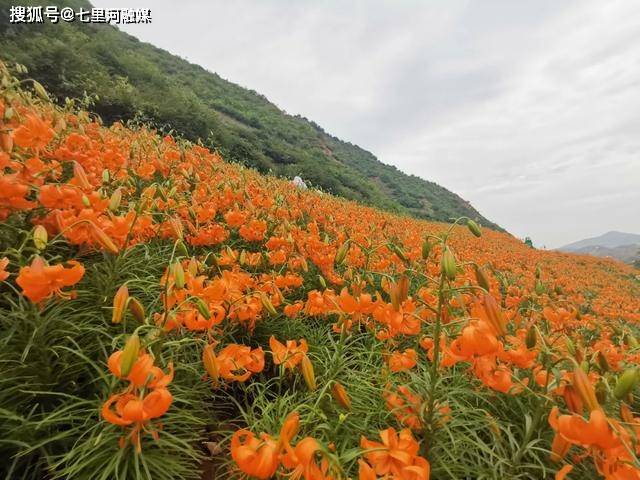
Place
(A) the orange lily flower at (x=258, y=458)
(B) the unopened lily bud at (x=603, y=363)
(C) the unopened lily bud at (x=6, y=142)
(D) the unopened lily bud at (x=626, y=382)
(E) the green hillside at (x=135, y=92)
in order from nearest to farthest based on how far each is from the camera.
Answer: (A) the orange lily flower at (x=258, y=458) < (D) the unopened lily bud at (x=626, y=382) < (B) the unopened lily bud at (x=603, y=363) < (C) the unopened lily bud at (x=6, y=142) < (E) the green hillside at (x=135, y=92)

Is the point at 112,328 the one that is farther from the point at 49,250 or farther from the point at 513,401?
the point at 513,401

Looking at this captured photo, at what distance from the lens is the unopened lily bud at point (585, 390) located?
1010mm

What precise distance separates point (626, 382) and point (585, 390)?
0.19 m

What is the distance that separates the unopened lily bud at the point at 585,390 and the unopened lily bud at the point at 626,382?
0.50 ft

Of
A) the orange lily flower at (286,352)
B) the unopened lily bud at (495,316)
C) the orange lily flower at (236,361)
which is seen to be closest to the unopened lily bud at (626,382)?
the unopened lily bud at (495,316)

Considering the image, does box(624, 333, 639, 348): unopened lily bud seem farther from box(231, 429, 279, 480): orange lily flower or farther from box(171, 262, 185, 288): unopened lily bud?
box(171, 262, 185, 288): unopened lily bud

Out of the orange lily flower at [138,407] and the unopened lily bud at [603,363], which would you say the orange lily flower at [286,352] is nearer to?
the orange lily flower at [138,407]

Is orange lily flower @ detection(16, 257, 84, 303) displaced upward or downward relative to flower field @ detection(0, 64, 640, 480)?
upward

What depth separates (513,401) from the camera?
5.91ft

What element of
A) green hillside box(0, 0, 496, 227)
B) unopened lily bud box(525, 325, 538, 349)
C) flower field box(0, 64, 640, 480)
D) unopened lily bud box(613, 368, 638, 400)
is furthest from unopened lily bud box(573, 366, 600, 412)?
green hillside box(0, 0, 496, 227)

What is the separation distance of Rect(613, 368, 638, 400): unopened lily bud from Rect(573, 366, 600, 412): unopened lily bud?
0.50ft

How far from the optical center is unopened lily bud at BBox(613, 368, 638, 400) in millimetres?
1096

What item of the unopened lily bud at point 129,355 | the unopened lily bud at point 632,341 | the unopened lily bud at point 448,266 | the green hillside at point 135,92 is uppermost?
the green hillside at point 135,92

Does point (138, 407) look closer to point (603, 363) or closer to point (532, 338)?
point (532, 338)
